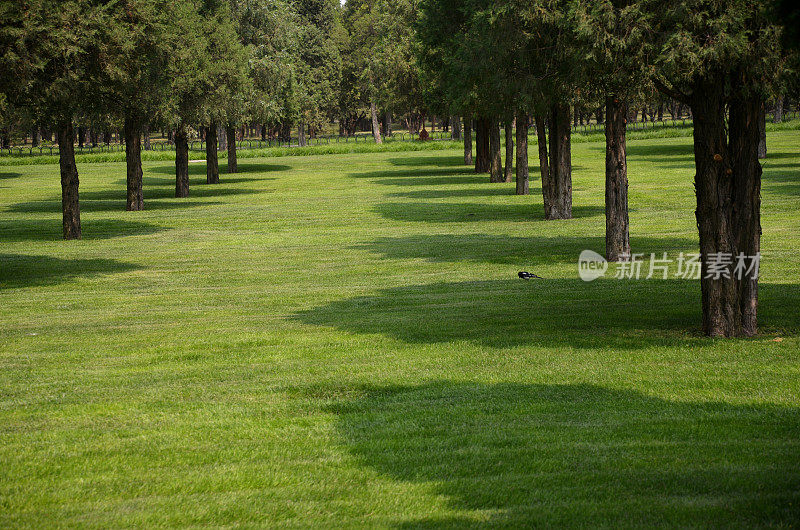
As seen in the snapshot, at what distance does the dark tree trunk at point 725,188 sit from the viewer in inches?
466

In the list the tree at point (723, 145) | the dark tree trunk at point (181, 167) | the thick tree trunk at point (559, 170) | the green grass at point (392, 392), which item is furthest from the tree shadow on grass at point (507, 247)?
the dark tree trunk at point (181, 167)

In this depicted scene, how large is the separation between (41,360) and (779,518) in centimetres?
940

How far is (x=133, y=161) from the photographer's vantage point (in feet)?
125

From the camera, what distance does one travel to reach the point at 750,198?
11.9m

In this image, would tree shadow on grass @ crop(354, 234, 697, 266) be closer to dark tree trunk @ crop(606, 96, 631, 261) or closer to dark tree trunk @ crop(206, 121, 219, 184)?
dark tree trunk @ crop(606, 96, 631, 261)

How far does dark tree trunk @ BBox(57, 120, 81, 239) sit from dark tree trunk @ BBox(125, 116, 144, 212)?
761 centimetres

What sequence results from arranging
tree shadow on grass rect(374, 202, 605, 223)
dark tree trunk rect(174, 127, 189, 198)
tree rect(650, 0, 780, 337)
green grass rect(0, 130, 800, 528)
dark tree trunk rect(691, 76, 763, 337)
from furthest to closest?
dark tree trunk rect(174, 127, 189, 198)
tree shadow on grass rect(374, 202, 605, 223)
dark tree trunk rect(691, 76, 763, 337)
tree rect(650, 0, 780, 337)
green grass rect(0, 130, 800, 528)

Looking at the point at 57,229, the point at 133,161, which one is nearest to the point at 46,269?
the point at 57,229

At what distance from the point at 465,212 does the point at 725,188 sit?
867 inches

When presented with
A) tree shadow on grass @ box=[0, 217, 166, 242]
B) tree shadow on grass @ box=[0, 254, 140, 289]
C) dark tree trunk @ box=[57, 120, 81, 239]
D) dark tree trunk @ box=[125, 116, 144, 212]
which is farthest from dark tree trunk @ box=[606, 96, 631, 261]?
dark tree trunk @ box=[125, 116, 144, 212]

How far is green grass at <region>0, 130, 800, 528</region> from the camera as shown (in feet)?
21.0

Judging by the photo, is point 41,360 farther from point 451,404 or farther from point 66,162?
point 66,162

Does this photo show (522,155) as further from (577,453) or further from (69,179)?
(577,453)

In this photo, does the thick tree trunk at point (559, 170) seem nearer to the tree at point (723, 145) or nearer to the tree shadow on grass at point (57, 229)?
the tree at point (723, 145)
